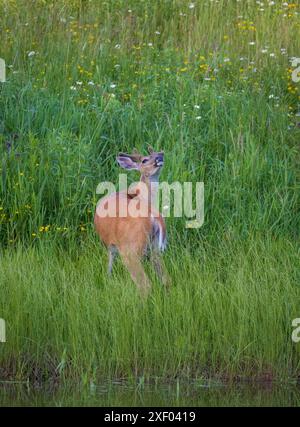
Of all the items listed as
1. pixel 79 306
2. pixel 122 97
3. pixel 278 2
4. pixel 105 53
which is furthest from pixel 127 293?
pixel 278 2

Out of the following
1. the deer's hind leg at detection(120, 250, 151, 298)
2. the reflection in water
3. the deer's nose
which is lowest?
the reflection in water

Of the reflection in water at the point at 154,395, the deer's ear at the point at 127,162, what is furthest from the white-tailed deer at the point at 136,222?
the reflection in water at the point at 154,395

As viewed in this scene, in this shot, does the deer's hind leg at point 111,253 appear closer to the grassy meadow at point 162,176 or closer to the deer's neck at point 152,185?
the grassy meadow at point 162,176

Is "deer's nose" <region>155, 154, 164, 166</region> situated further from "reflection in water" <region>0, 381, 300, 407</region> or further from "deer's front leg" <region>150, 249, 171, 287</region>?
"reflection in water" <region>0, 381, 300, 407</region>

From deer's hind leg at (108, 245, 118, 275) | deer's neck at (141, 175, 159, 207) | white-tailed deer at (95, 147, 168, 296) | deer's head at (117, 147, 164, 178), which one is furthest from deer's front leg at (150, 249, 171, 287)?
deer's head at (117, 147, 164, 178)

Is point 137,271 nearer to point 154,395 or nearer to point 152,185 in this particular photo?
point 152,185

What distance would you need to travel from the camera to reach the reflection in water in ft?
22.6

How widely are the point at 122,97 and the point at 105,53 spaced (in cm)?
80

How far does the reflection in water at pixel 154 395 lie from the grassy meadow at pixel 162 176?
14 cm

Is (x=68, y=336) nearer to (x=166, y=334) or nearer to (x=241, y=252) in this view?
(x=166, y=334)

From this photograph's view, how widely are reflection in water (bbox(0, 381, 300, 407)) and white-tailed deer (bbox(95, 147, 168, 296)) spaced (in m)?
1.07

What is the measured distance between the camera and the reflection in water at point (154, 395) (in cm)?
689

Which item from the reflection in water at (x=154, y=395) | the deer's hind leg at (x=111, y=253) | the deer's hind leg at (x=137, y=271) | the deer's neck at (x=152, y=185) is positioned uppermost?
the deer's neck at (x=152, y=185)

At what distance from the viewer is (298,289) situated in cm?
780
